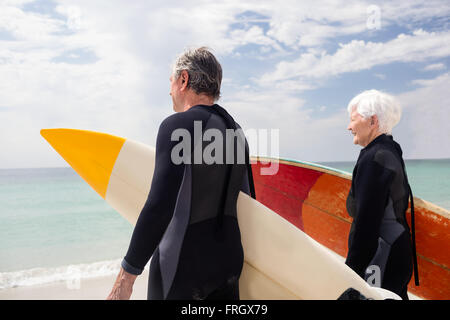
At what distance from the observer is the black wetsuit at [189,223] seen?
3.59 ft

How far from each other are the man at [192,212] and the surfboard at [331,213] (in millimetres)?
1932

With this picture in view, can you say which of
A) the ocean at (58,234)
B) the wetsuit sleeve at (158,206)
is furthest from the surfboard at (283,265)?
the ocean at (58,234)

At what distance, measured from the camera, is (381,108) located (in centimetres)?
191

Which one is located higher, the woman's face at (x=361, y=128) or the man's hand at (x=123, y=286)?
the woman's face at (x=361, y=128)

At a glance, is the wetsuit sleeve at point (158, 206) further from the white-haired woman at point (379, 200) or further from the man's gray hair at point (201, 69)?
the white-haired woman at point (379, 200)

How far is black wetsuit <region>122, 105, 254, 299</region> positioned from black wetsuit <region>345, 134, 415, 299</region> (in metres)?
0.77

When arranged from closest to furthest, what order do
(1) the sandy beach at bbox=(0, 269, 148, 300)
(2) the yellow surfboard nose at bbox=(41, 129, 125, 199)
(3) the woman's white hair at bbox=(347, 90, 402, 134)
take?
(3) the woman's white hair at bbox=(347, 90, 402, 134), (2) the yellow surfboard nose at bbox=(41, 129, 125, 199), (1) the sandy beach at bbox=(0, 269, 148, 300)

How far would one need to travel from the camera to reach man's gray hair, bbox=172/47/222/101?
1.27m

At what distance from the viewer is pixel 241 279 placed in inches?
58.5

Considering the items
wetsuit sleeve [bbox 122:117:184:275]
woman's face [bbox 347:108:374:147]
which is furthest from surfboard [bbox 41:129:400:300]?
woman's face [bbox 347:108:374:147]

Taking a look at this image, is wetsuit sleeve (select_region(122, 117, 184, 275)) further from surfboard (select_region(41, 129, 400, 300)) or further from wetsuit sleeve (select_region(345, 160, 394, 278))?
wetsuit sleeve (select_region(345, 160, 394, 278))

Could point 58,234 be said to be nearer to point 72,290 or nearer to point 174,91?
point 72,290
